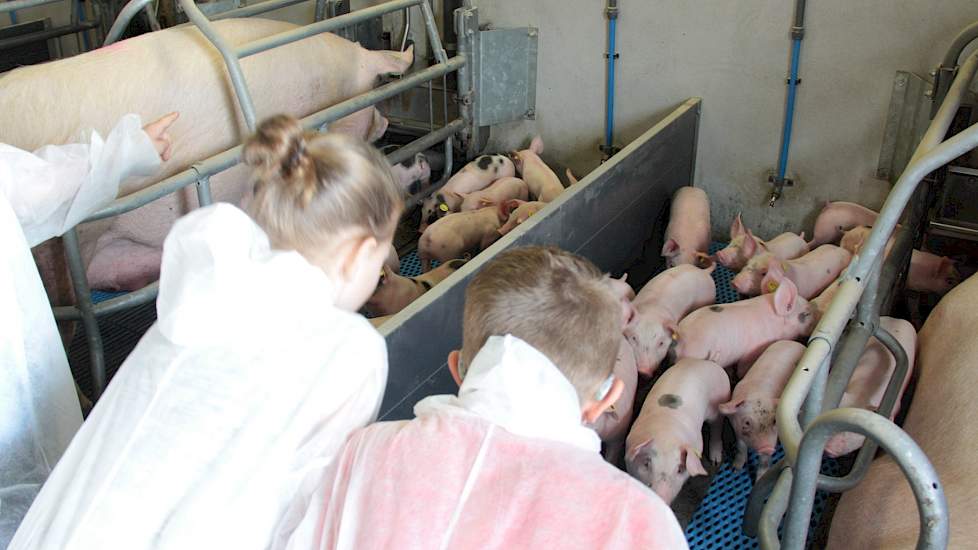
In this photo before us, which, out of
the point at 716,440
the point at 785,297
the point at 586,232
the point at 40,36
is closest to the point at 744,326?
the point at 785,297

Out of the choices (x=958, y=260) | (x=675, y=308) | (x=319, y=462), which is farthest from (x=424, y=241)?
(x=319, y=462)

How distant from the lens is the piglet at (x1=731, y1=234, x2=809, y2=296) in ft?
9.33

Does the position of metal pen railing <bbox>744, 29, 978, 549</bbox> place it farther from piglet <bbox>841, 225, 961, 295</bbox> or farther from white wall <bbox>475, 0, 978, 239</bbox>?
white wall <bbox>475, 0, 978, 239</bbox>

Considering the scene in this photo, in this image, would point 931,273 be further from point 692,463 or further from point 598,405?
point 598,405

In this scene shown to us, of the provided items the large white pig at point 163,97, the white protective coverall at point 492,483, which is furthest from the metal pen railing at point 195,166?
the white protective coverall at point 492,483

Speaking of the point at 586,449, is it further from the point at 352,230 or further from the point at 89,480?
the point at 89,480

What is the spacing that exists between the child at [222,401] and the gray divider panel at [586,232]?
2.04 feet

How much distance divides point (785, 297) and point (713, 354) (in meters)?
0.28

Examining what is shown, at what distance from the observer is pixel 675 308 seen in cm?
265

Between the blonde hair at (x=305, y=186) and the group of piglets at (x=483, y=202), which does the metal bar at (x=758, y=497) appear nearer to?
the blonde hair at (x=305, y=186)

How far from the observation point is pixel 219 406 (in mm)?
1027

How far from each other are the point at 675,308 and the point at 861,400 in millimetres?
615

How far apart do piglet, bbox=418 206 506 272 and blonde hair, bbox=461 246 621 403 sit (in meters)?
1.89

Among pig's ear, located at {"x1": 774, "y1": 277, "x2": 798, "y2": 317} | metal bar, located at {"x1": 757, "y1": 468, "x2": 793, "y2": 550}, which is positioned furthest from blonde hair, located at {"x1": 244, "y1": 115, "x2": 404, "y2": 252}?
pig's ear, located at {"x1": 774, "y1": 277, "x2": 798, "y2": 317}
